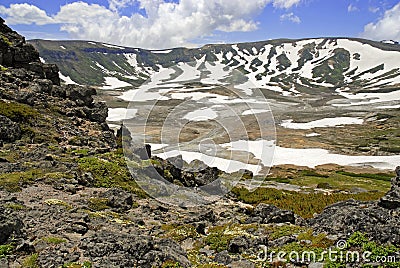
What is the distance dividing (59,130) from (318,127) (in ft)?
395

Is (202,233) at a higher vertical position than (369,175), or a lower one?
higher

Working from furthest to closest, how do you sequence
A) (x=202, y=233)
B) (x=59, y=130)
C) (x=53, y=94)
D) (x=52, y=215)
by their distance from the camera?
(x=53, y=94), (x=59, y=130), (x=202, y=233), (x=52, y=215)

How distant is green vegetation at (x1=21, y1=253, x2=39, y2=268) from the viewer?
9.50 meters

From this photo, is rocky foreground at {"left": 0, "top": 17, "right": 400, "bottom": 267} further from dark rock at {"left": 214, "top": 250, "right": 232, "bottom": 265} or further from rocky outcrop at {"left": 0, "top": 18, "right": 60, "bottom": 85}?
rocky outcrop at {"left": 0, "top": 18, "right": 60, "bottom": 85}

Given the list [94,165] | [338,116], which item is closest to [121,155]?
[94,165]

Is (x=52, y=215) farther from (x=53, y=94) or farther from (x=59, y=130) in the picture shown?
(x=53, y=94)

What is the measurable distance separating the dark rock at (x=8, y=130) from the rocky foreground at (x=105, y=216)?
0.07 m

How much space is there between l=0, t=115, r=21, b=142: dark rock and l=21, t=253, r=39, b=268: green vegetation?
1527cm

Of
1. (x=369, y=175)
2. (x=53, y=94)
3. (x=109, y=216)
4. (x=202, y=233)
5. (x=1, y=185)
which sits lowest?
(x=369, y=175)

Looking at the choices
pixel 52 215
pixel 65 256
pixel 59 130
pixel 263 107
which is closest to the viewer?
pixel 65 256

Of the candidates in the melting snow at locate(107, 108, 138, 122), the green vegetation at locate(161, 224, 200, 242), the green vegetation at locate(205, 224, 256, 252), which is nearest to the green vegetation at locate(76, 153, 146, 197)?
the green vegetation at locate(161, 224, 200, 242)

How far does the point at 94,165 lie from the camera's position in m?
21.9

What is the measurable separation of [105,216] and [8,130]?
1234 centimetres

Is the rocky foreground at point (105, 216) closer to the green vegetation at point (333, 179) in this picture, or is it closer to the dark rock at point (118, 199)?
the dark rock at point (118, 199)
